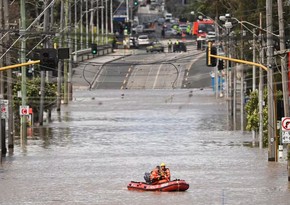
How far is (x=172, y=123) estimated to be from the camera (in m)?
108

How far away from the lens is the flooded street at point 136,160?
58875mm

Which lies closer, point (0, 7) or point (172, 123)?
point (0, 7)

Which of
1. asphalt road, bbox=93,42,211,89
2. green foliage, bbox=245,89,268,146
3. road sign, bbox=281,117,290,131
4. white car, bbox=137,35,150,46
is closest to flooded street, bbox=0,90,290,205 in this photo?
green foliage, bbox=245,89,268,146

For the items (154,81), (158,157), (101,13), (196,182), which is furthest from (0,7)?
(101,13)

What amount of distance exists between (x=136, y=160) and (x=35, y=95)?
2462 centimetres

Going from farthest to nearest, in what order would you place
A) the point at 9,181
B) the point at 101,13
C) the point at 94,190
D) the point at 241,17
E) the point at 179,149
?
the point at 101,13
the point at 241,17
the point at 179,149
the point at 9,181
the point at 94,190

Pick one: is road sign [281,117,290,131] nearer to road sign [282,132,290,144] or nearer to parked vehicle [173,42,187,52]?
road sign [282,132,290,144]

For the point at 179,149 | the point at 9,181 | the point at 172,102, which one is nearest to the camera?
the point at 9,181

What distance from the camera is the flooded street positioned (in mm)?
58875

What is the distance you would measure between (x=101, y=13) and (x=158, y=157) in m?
111

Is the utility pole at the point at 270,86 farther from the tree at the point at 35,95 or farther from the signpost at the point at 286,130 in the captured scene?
the tree at the point at 35,95

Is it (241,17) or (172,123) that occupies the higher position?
(241,17)

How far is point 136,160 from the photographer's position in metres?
77.1

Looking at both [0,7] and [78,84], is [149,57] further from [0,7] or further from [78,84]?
[0,7]
